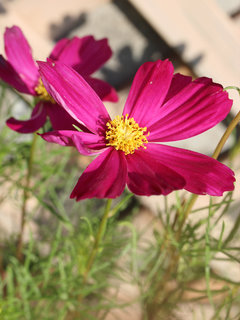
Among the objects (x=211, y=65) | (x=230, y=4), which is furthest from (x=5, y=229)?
(x=230, y=4)

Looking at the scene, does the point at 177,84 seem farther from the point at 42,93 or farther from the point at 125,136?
the point at 42,93

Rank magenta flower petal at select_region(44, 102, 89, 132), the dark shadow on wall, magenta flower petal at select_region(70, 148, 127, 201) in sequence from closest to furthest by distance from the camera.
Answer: magenta flower petal at select_region(70, 148, 127, 201) → magenta flower petal at select_region(44, 102, 89, 132) → the dark shadow on wall

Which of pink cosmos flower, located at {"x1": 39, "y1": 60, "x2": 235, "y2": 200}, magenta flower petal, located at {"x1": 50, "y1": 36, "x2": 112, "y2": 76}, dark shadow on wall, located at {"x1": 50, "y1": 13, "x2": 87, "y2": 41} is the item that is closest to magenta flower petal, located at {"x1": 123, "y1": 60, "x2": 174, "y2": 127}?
pink cosmos flower, located at {"x1": 39, "y1": 60, "x2": 235, "y2": 200}

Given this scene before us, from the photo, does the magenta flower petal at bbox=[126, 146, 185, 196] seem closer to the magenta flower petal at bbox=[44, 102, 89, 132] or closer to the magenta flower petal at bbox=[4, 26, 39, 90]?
the magenta flower petal at bbox=[44, 102, 89, 132]

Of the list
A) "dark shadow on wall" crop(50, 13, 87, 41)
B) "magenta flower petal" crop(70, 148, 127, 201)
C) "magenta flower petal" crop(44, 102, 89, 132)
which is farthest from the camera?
"dark shadow on wall" crop(50, 13, 87, 41)

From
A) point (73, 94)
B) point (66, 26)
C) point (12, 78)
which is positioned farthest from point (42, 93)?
point (66, 26)

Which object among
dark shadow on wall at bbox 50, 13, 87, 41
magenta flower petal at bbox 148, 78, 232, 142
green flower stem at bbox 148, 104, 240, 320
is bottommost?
green flower stem at bbox 148, 104, 240, 320

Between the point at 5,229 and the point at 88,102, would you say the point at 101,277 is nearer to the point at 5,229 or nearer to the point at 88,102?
the point at 5,229
